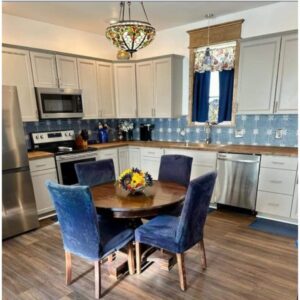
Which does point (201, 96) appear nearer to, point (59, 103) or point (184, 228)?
point (59, 103)

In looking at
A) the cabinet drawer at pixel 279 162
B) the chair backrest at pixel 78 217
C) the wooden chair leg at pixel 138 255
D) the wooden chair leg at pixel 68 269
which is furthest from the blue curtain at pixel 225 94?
the wooden chair leg at pixel 68 269

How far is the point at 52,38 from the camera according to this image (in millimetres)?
3953

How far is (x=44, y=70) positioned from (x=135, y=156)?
6.73ft

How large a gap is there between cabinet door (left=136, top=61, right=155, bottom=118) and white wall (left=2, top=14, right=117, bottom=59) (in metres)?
0.86

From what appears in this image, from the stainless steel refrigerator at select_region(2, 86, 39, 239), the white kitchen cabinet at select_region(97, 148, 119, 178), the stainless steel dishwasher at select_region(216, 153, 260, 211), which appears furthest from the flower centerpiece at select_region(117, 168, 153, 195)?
the white kitchen cabinet at select_region(97, 148, 119, 178)

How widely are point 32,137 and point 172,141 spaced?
240 cm

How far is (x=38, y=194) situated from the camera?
Answer: 11.2 ft

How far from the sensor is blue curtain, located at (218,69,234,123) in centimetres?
381

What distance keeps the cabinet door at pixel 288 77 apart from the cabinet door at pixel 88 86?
2.90 meters

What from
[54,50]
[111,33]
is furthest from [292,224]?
[54,50]

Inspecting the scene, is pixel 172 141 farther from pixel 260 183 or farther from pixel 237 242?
pixel 237 242

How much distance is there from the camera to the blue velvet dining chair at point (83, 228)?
5.86ft

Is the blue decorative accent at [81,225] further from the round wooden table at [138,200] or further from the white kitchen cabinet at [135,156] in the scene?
the white kitchen cabinet at [135,156]

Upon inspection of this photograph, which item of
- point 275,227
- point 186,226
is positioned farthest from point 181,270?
point 275,227
